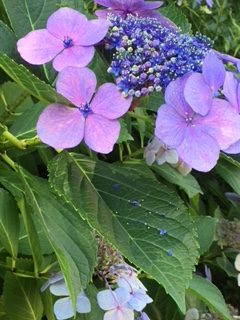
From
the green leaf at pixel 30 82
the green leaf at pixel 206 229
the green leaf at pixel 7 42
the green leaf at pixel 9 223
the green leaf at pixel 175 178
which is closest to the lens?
the green leaf at pixel 30 82

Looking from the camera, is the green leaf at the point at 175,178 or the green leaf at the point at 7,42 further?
the green leaf at the point at 175,178

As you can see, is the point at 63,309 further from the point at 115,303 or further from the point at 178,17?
the point at 178,17

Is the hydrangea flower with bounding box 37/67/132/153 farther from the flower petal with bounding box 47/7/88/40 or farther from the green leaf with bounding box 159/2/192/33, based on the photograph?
the green leaf with bounding box 159/2/192/33

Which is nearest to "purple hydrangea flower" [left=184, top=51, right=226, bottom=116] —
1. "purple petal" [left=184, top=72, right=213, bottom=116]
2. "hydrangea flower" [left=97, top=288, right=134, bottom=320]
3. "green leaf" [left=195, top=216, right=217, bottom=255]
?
"purple petal" [left=184, top=72, right=213, bottom=116]

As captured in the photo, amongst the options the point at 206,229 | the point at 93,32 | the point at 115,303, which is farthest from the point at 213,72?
the point at 206,229

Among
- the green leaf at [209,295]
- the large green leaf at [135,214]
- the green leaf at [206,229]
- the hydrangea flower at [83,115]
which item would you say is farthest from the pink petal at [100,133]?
the green leaf at [206,229]

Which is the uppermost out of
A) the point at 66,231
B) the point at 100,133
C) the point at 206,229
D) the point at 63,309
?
the point at 100,133

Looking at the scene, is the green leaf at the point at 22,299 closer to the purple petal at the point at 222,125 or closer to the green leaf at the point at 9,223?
the green leaf at the point at 9,223
